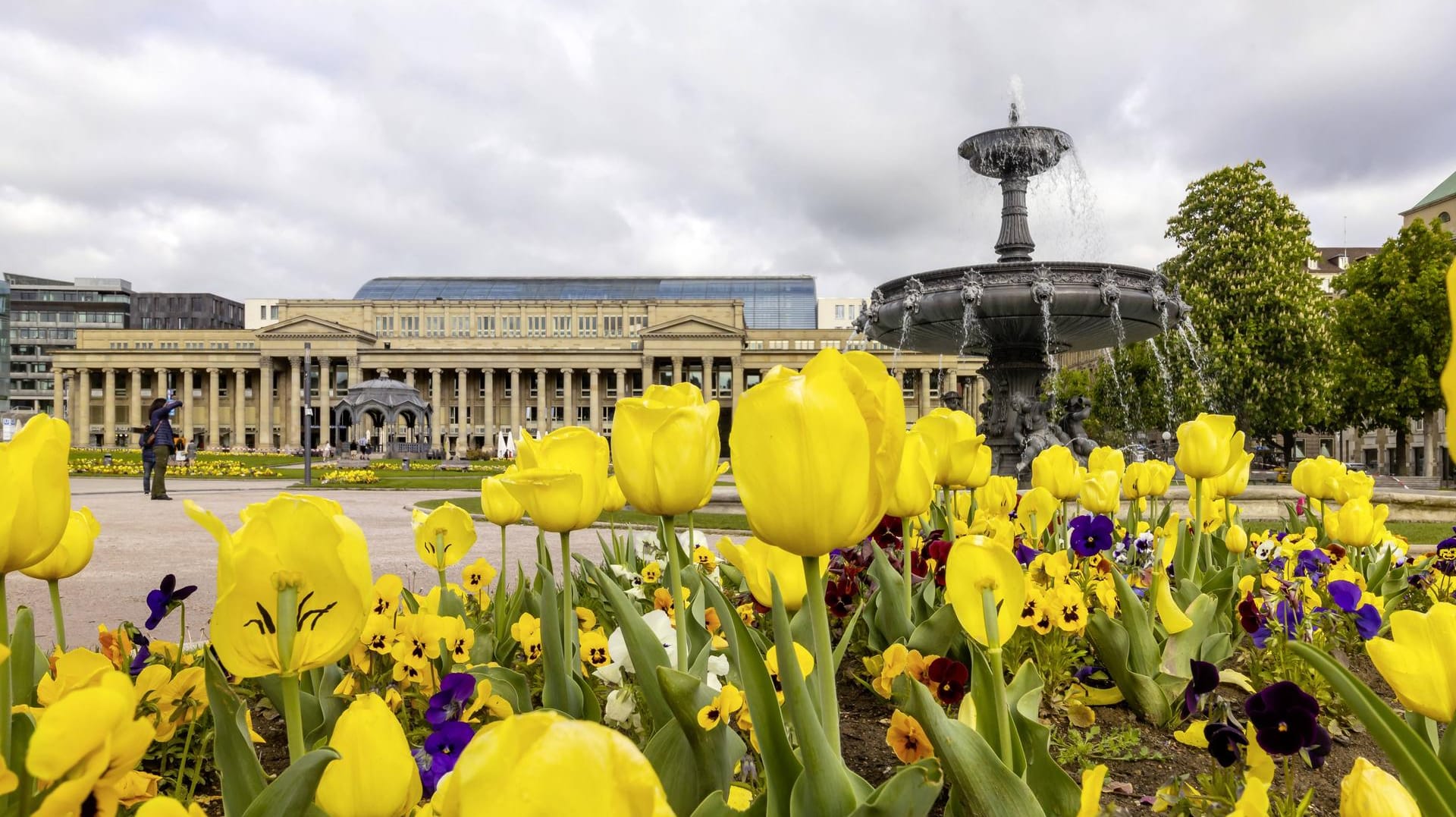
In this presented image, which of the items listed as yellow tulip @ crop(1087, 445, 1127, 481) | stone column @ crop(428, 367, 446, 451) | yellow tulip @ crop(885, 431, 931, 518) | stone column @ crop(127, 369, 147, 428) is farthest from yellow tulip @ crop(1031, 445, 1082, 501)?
stone column @ crop(127, 369, 147, 428)

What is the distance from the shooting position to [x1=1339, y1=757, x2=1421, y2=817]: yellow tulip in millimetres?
864

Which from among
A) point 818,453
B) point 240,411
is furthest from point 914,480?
point 240,411

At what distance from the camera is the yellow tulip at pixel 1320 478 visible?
3.78 m

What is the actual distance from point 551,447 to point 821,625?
2.82 feet

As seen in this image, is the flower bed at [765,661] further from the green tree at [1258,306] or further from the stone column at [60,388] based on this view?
the stone column at [60,388]

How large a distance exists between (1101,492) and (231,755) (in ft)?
9.66

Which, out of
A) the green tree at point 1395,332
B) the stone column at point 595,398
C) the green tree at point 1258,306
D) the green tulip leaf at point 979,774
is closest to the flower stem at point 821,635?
the green tulip leaf at point 979,774

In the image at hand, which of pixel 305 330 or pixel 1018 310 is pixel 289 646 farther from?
pixel 305 330

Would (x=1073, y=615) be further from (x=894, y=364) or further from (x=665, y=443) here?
→ (x=894, y=364)

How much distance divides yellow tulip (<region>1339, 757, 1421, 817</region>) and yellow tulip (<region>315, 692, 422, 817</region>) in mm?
1002

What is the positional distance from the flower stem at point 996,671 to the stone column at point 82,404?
3829 inches

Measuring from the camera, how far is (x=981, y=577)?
124 cm

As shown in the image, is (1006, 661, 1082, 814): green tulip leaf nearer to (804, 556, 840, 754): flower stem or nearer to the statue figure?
(804, 556, 840, 754): flower stem

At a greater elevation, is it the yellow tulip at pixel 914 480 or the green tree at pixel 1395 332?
the green tree at pixel 1395 332
